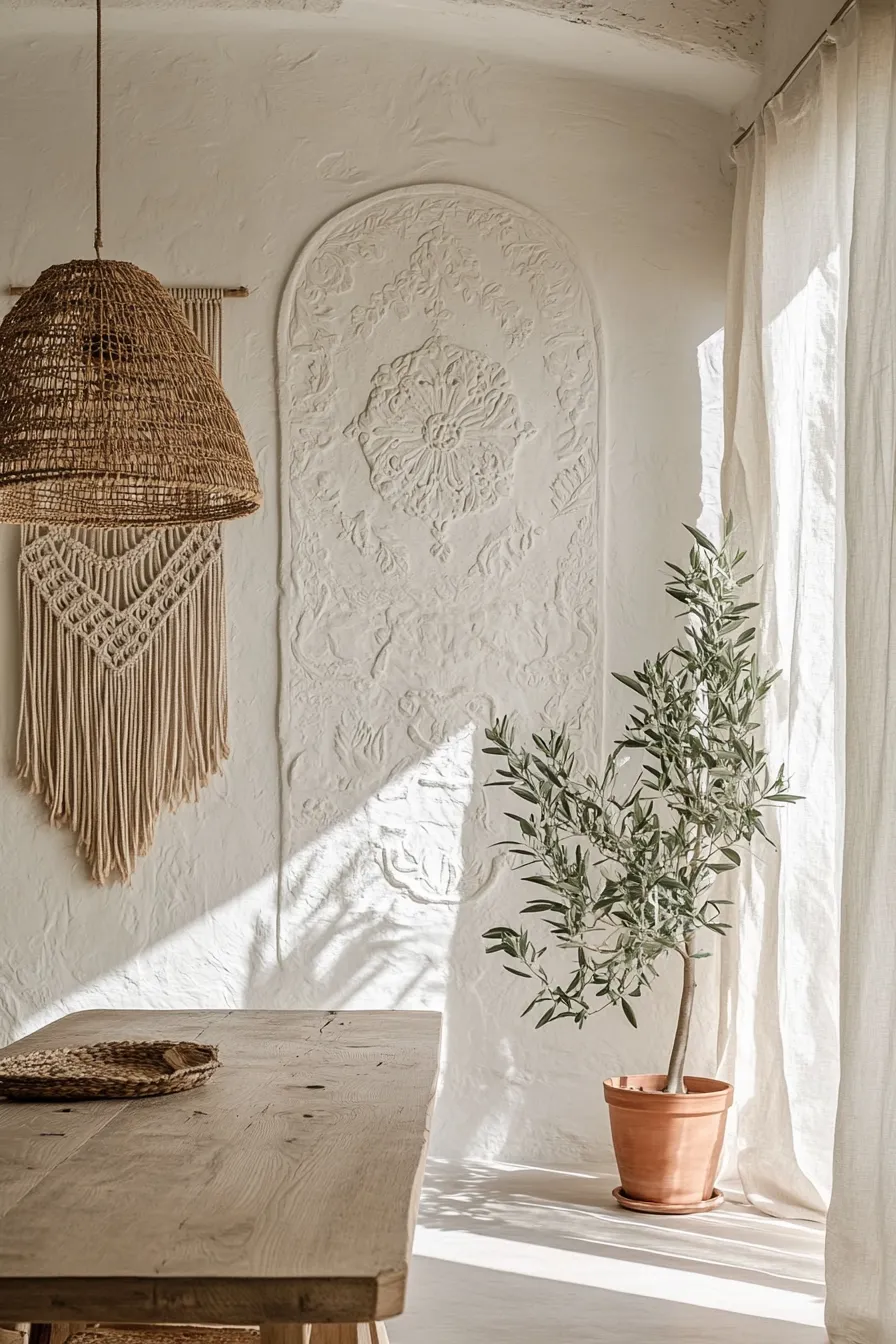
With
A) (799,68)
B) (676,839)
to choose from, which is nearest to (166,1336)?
(676,839)

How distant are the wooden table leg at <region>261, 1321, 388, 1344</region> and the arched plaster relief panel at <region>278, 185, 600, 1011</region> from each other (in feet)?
5.13

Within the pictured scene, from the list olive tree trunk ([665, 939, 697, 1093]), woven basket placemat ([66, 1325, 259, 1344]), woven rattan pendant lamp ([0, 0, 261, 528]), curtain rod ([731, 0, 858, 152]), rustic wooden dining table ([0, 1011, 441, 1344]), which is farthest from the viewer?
olive tree trunk ([665, 939, 697, 1093])

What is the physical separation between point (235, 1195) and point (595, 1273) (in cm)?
174

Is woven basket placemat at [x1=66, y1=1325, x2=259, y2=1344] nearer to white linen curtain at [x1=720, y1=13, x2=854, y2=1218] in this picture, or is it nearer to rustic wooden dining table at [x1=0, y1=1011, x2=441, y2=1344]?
rustic wooden dining table at [x1=0, y1=1011, x2=441, y2=1344]

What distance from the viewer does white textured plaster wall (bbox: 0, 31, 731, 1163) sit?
3920 mm

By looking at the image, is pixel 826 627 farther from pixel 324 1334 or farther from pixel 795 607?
pixel 324 1334

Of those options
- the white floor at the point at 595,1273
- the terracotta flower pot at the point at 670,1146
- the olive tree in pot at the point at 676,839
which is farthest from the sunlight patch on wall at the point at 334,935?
the terracotta flower pot at the point at 670,1146

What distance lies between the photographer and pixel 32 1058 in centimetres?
216

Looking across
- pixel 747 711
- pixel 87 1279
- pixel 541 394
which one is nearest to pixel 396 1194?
pixel 87 1279

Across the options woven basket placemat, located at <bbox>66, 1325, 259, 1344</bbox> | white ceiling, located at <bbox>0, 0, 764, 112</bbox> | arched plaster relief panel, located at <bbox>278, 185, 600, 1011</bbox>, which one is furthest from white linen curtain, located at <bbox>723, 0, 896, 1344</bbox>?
woven basket placemat, located at <bbox>66, 1325, 259, 1344</bbox>

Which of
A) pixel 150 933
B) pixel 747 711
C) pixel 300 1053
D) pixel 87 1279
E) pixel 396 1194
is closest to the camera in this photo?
pixel 87 1279

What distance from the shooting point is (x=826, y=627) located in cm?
320

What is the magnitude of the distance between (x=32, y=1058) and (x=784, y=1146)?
1963 millimetres

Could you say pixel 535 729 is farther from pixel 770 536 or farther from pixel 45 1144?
pixel 45 1144
